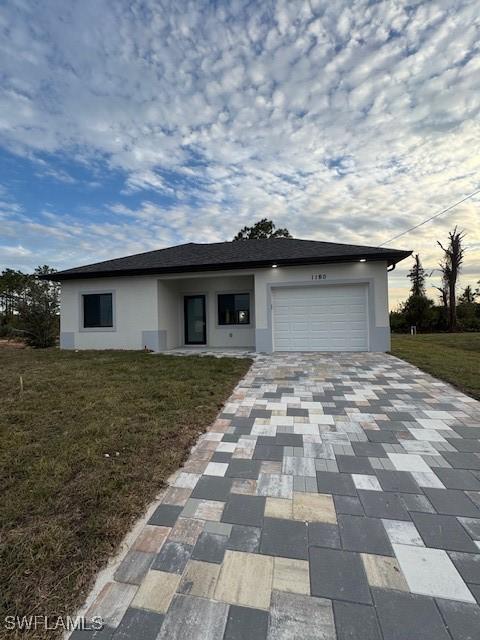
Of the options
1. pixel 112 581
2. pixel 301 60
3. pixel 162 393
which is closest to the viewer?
pixel 112 581

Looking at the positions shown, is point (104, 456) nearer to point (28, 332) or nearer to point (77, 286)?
point (77, 286)

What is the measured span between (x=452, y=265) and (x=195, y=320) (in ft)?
69.6

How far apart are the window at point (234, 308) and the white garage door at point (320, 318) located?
5.75ft

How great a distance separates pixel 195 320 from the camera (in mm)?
11633

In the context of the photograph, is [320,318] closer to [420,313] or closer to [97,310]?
[97,310]

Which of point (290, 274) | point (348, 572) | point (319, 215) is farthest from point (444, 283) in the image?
point (348, 572)

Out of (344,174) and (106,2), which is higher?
(106,2)

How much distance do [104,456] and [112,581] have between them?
138 cm

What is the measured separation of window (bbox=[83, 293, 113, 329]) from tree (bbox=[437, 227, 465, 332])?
22.7 m

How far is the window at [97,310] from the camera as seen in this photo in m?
10.5

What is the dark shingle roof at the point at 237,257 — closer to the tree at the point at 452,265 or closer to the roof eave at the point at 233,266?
the roof eave at the point at 233,266

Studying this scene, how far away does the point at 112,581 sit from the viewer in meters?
1.43

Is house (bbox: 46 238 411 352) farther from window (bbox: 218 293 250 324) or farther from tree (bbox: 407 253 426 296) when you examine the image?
tree (bbox: 407 253 426 296)

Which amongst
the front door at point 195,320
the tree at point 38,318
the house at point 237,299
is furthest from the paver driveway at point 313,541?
the tree at point 38,318
